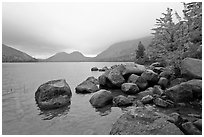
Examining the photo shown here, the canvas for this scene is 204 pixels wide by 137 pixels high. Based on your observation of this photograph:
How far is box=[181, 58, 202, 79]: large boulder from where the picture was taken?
13297 mm

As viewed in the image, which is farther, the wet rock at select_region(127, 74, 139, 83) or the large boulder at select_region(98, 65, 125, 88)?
the large boulder at select_region(98, 65, 125, 88)

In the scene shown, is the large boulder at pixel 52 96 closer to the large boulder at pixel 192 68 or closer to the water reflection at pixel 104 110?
the water reflection at pixel 104 110

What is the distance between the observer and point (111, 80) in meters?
19.6

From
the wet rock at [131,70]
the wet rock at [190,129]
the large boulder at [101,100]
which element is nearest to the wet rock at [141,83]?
the wet rock at [131,70]

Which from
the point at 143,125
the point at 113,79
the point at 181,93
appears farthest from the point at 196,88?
the point at 113,79

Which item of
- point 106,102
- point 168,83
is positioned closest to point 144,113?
point 106,102

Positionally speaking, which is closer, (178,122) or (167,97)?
(178,122)

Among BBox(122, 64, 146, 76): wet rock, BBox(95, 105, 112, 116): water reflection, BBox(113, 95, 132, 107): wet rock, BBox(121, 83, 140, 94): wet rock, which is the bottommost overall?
BBox(95, 105, 112, 116): water reflection

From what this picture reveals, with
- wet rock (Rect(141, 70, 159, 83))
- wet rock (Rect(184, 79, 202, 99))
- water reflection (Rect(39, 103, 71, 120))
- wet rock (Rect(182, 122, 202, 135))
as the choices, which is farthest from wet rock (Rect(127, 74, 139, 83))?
wet rock (Rect(182, 122, 202, 135))

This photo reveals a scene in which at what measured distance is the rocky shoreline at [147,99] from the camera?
7.75 meters

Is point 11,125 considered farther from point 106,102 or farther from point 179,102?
point 179,102

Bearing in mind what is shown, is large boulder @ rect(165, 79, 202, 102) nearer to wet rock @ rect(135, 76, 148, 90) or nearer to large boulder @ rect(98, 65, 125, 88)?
wet rock @ rect(135, 76, 148, 90)

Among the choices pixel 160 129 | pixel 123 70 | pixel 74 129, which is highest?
pixel 123 70

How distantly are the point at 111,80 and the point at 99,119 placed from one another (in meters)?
9.15
